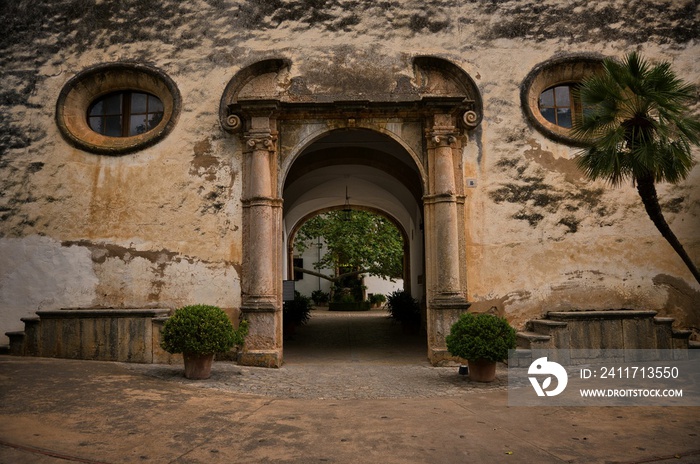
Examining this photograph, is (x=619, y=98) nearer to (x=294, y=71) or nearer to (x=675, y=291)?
(x=675, y=291)

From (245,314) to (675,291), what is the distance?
697cm

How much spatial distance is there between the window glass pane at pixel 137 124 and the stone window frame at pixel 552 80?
668 cm

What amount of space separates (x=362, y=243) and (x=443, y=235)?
1596 centimetres

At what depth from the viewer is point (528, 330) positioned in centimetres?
874

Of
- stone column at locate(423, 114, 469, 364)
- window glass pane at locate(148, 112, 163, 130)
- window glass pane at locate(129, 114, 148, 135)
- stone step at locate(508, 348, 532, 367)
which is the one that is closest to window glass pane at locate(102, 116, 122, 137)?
window glass pane at locate(129, 114, 148, 135)

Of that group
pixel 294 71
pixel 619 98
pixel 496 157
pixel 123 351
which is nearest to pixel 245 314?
pixel 123 351

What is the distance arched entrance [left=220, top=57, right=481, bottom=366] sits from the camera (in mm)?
8594

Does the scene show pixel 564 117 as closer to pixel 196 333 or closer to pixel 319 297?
pixel 196 333

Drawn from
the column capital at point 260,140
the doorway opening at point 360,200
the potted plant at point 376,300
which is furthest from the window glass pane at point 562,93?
the potted plant at point 376,300

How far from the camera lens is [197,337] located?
271 inches

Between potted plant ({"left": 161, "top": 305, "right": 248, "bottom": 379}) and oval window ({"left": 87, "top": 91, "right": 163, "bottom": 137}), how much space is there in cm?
429

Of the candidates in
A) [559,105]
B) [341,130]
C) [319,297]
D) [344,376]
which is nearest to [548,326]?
[344,376]

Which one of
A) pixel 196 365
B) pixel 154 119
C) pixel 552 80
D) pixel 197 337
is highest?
pixel 552 80

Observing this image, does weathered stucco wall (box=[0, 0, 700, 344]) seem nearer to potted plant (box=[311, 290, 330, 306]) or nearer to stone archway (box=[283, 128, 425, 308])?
stone archway (box=[283, 128, 425, 308])
